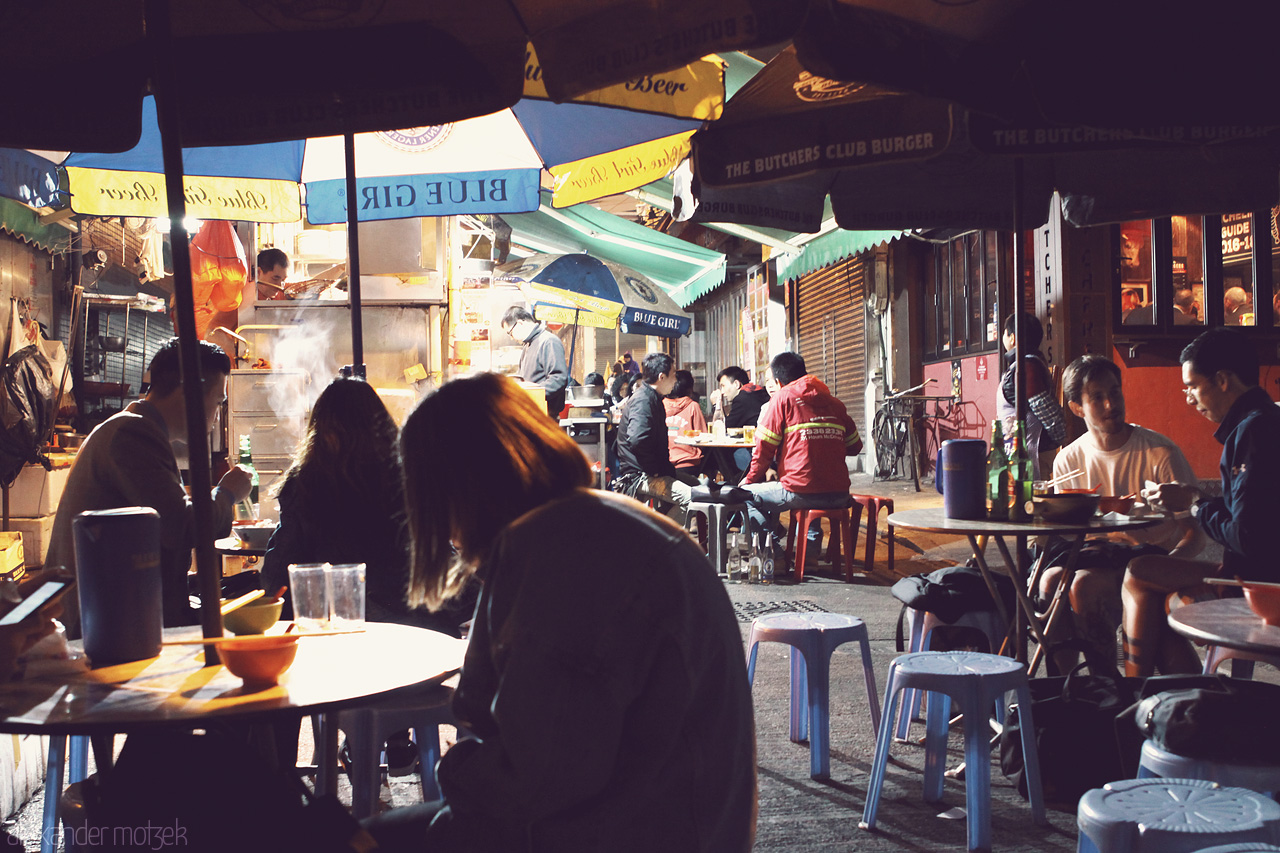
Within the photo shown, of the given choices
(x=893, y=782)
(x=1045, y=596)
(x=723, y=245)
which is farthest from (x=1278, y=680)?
(x=723, y=245)

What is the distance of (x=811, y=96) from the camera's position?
4.12 metres

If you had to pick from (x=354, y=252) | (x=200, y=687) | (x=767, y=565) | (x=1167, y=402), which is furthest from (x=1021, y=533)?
(x=1167, y=402)

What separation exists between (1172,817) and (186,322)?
2.32m

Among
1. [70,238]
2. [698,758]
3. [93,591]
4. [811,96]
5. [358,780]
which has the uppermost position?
[70,238]

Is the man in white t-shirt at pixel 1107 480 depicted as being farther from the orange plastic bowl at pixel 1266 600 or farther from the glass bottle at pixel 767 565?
the glass bottle at pixel 767 565

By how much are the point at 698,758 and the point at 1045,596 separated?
3.52 meters

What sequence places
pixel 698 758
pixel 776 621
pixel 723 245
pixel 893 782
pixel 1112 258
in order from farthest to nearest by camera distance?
pixel 723 245, pixel 1112 258, pixel 776 621, pixel 893 782, pixel 698 758

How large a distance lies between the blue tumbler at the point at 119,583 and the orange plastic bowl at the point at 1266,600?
94.8 inches

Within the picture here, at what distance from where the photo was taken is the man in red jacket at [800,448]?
757 cm

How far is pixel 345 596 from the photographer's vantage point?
2.33 meters

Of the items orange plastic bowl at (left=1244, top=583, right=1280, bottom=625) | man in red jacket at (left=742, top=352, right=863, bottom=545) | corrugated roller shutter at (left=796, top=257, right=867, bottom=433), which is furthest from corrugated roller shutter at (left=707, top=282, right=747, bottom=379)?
orange plastic bowl at (left=1244, top=583, right=1280, bottom=625)

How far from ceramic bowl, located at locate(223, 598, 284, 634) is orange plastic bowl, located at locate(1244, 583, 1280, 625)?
221cm

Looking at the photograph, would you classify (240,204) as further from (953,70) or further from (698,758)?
(698,758)

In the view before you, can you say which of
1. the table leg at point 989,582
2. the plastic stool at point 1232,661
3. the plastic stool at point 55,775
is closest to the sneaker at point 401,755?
the plastic stool at point 55,775
